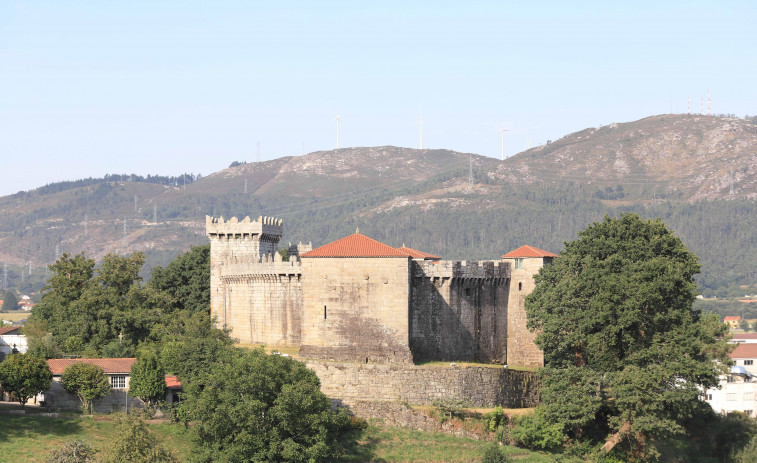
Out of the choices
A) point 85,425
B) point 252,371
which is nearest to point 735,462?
point 252,371

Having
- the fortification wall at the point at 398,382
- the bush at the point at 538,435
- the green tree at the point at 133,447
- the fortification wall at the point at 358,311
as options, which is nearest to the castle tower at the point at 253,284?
the fortification wall at the point at 358,311

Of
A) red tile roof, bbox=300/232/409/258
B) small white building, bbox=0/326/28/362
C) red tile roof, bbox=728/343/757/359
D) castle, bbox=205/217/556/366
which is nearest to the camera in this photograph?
castle, bbox=205/217/556/366

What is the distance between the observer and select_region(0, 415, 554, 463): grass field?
59.3 m

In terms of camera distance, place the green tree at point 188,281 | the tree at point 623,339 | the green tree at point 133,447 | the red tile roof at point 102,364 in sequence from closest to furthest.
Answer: the green tree at point 133,447
the tree at point 623,339
the red tile roof at point 102,364
the green tree at point 188,281

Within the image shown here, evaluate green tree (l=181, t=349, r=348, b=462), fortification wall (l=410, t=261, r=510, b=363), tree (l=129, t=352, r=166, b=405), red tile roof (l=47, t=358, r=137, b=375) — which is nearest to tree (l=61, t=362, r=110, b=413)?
red tile roof (l=47, t=358, r=137, b=375)

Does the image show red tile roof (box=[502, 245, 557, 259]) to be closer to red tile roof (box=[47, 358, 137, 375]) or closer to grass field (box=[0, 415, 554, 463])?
grass field (box=[0, 415, 554, 463])

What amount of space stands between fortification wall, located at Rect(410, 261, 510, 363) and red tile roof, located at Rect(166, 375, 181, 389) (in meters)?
15.3

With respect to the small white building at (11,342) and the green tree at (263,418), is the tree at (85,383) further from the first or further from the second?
the small white building at (11,342)

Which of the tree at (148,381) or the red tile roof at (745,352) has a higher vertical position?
the tree at (148,381)

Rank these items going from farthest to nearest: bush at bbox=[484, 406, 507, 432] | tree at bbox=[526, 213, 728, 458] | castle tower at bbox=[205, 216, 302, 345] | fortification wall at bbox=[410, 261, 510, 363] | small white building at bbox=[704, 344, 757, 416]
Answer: small white building at bbox=[704, 344, 757, 416], castle tower at bbox=[205, 216, 302, 345], fortification wall at bbox=[410, 261, 510, 363], bush at bbox=[484, 406, 507, 432], tree at bbox=[526, 213, 728, 458]

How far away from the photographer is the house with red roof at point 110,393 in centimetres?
6775

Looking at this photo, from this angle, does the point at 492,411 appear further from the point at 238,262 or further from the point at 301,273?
the point at 238,262

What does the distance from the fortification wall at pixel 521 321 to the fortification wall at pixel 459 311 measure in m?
0.42

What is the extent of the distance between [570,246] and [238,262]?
28.8 metres
